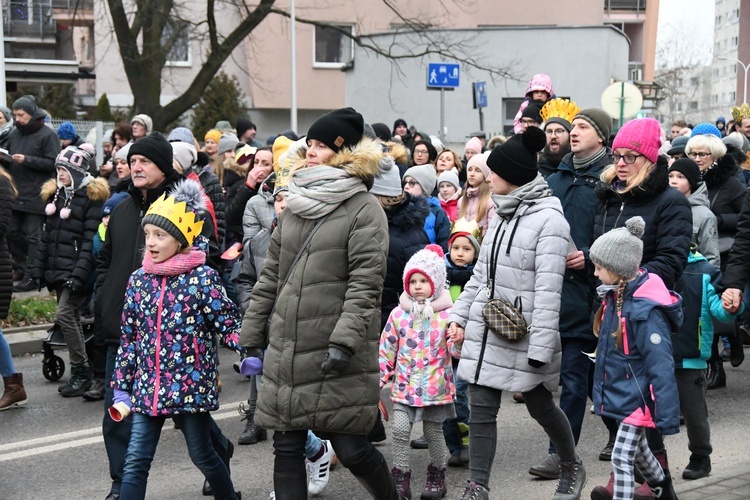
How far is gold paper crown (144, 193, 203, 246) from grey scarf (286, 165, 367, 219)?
2.41 ft

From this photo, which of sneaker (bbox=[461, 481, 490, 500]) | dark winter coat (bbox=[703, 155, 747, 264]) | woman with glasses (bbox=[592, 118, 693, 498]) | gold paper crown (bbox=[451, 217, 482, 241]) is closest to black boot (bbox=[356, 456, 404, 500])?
sneaker (bbox=[461, 481, 490, 500])

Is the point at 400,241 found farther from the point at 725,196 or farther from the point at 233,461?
the point at 725,196

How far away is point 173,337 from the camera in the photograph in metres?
5.61

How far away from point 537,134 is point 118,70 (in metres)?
36.0

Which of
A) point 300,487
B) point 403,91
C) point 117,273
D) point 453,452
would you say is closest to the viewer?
point 300,487

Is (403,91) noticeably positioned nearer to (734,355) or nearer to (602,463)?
(734,355)

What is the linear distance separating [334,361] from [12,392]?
15.6 feet

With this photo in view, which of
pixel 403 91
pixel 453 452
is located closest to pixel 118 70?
pixel 403 91

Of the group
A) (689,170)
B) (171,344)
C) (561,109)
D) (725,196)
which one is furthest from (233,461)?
(725,196)

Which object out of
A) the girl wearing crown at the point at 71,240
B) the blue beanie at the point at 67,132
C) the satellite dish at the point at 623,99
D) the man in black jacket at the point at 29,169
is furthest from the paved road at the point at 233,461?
the satellite dish at the point at 623,99

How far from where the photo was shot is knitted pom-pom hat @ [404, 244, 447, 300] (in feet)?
21.6

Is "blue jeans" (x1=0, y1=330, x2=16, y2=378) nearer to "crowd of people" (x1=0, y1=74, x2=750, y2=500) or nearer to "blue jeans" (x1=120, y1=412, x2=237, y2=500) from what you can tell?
"crowd of people" (x1=0, y1=74, x2=750, y2=500)

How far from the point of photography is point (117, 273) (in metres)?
6.21

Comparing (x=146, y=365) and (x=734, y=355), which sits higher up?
(x=146, y=365)
